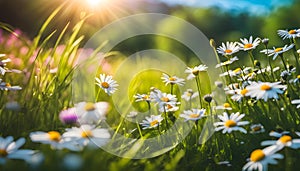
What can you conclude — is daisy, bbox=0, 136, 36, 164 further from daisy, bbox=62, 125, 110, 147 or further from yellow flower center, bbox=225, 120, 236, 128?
yellow flower center, bbox=225, 120, 236, 128

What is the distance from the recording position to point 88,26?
6570 mm

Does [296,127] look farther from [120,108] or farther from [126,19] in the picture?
[126,19]

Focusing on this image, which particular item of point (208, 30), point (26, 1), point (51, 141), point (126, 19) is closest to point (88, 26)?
point (126, 19)

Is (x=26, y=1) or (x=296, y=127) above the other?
(x=26, y=1)

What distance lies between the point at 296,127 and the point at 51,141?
1026 millimetres

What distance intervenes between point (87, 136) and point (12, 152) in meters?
0.25

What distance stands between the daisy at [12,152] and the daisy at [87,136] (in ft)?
0.47

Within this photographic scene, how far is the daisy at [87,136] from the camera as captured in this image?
131 centimetres

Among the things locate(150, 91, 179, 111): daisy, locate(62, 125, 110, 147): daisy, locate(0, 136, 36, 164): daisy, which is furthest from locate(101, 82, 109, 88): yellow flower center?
locate(0, 136, 36, 164): daisy

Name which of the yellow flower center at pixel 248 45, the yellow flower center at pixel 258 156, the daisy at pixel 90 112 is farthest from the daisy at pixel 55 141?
the yellow flower center at pixel 248 45

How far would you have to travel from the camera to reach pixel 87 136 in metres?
1.36

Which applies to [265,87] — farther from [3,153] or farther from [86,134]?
[3,153]

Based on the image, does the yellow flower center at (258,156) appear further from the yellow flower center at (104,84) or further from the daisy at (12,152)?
the yellow flower center at (104,84)

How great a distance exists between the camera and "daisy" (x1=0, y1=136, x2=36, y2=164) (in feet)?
3.79
